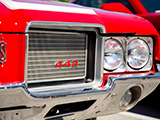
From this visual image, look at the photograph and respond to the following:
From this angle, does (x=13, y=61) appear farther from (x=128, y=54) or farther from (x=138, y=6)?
(x=138, y=6)

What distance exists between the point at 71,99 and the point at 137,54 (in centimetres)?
78

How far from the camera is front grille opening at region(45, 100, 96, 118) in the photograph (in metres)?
1.99

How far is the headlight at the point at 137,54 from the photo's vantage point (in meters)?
2.22

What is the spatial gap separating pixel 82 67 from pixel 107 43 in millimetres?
301

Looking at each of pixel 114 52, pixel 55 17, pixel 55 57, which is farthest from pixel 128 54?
pixel 55 17

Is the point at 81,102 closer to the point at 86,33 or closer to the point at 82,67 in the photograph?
the point at 82,67

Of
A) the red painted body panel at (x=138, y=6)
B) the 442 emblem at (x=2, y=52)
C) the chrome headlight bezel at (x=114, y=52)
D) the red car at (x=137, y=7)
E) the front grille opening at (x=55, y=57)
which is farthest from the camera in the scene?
the red painted body panel at (x=138, y=6)

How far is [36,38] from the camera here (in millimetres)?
1837

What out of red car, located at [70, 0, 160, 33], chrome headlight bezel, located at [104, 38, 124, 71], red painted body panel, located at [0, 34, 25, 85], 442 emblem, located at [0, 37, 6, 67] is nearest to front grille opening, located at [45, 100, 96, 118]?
chrome headlight bezel, located at [104, 38, 124, 71]

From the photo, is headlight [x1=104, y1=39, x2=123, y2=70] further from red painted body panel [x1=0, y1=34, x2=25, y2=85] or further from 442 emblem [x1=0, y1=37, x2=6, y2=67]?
442 emblem [x1=0, y1=37, x2=6, y2=67]

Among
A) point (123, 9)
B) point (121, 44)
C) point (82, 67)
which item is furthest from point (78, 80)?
point (123, 9)

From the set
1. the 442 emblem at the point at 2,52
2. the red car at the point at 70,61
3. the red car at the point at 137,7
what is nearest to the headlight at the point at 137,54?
the red car at the point at 70,61

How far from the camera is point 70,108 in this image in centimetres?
207

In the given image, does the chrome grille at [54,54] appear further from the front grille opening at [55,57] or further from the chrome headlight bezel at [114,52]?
the chrome headlight bezel at [114,52]
